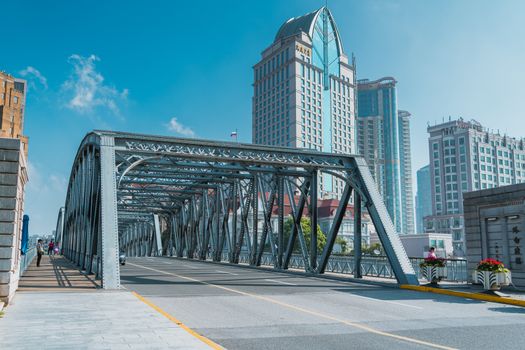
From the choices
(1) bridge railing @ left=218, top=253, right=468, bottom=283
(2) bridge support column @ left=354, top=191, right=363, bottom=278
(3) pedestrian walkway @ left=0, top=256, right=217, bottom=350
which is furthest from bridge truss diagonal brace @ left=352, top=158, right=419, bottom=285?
(3) pedestrian walkway @ left=0, top=256, right=217, bottom=350

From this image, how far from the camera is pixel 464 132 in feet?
486

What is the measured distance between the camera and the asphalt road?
8406 millimetres

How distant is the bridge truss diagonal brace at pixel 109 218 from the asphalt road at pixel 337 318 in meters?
1.13

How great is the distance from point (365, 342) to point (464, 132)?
153 meters

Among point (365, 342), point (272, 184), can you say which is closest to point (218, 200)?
point (272, 184)

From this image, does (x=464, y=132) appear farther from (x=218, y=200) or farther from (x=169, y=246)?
(x=218, y=200)

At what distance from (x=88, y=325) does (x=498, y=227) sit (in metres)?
16.0

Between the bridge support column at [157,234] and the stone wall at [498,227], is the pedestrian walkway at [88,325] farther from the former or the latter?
the bridge support column at [157,234]

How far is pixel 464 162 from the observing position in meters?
148

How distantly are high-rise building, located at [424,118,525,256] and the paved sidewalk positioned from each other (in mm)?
137125

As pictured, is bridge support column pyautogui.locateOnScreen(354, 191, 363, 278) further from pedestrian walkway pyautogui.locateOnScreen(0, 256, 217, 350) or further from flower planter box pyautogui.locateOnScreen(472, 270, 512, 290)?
pedestrian walkway pyautogui.locateOnScreen(0, 256, 217, 350)

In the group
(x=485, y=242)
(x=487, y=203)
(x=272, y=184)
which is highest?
(x=272, y=184)

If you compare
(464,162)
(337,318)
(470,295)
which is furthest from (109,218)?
(464,162)

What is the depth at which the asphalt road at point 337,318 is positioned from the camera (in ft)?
27.6
